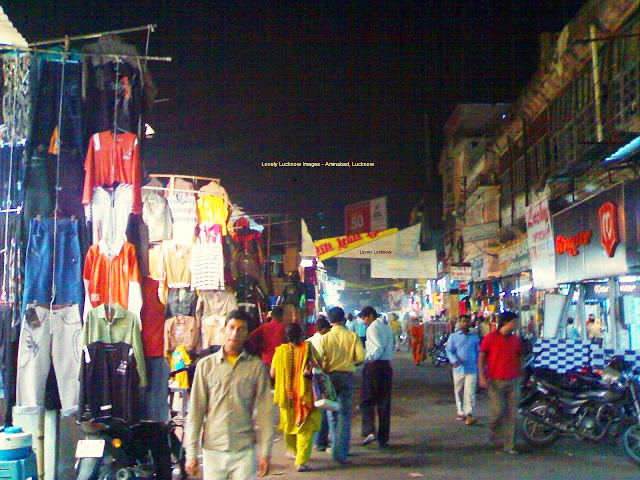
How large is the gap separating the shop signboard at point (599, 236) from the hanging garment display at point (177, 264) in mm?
7444

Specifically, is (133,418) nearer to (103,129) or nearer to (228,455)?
(228,455)

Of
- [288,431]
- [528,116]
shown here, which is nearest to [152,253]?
[288,431]

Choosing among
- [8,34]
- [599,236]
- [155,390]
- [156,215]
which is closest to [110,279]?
[155,390]

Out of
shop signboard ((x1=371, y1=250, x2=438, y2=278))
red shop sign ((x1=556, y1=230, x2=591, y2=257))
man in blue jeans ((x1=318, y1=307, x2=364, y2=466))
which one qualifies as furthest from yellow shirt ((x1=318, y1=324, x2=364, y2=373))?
shop signboard ((x1=371, y1=250, x2=438, y2=278))

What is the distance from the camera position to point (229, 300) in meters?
13.1

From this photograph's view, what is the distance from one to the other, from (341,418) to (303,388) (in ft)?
2.74

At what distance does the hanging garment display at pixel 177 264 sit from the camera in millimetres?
11961

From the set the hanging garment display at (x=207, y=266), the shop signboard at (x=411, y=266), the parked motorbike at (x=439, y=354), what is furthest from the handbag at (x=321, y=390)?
the parked motorbike at (x=439, y=354)

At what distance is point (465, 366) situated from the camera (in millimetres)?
12172

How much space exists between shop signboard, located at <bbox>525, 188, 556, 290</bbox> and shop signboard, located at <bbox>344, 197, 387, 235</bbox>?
6280mm

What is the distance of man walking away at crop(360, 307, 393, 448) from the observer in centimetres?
1017

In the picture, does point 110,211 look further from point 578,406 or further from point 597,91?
point 597,91

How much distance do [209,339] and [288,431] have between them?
4.43 meters

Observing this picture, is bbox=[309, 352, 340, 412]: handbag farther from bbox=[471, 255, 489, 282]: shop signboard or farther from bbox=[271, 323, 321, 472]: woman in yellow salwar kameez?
bbox=[471, 255, 489, 282]: shop signboard
